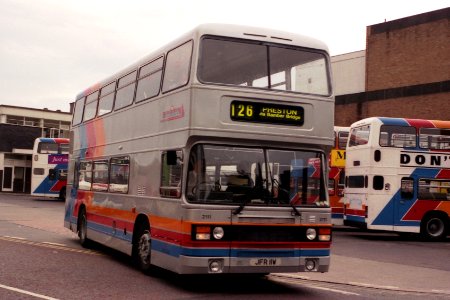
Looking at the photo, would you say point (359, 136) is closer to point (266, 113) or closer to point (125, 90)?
point (125, 90)

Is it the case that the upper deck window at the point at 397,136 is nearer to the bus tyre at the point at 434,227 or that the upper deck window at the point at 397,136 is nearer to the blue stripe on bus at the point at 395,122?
the blue stripe on bus at the point at 395,122

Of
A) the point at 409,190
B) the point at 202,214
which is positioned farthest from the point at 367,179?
the point at 202,214

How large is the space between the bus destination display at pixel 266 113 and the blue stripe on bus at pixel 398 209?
11874 millimetres

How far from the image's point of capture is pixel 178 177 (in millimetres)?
9141

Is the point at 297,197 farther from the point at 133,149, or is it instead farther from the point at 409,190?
the point at 409,190

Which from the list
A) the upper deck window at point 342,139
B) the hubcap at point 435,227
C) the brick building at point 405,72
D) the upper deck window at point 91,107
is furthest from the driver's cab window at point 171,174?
the brick building at point 405,72

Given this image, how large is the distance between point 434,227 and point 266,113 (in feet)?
44.0

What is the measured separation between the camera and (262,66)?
9414 mm

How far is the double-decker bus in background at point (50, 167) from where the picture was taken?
39.8m

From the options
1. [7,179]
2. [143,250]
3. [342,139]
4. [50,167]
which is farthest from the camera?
[7,179]

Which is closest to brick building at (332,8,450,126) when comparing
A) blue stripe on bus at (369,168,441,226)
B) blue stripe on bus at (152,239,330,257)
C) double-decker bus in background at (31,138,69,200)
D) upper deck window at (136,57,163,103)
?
blue stripe on bus at (369,168,441,226)

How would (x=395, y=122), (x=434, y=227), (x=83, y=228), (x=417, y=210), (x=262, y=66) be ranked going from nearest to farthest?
1. (x=262, y=66)
2. (x=83, y=228)
3. (x=395, y=122)
4. (x=417, y=210)
5. (x=434, y=227)

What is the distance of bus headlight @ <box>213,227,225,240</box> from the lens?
8664 millimetres

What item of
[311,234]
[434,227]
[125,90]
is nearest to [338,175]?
[434,227]
